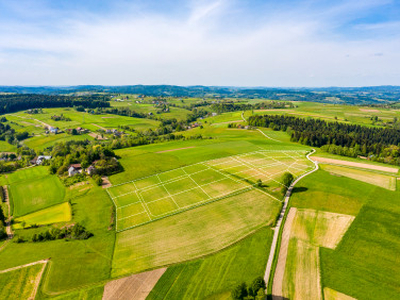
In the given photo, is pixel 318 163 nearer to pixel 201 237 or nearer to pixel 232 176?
pixel 232 176

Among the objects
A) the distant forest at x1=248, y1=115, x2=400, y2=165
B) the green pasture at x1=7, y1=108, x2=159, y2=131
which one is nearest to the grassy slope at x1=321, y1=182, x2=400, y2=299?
the distant forest at x1=248, y1=115, x2=400, y2=165

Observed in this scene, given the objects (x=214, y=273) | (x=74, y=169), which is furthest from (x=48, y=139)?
(x=214, y=273)

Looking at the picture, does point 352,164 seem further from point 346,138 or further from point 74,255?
point 74,255

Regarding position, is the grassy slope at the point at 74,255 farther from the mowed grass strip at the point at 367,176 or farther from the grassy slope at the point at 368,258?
the mowed grass strip at the point at 367,176

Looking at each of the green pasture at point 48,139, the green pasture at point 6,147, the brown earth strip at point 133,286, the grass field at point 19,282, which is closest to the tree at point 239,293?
the brown earth strip at point 133,286

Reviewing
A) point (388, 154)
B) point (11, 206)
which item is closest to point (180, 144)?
point (11, 206)
